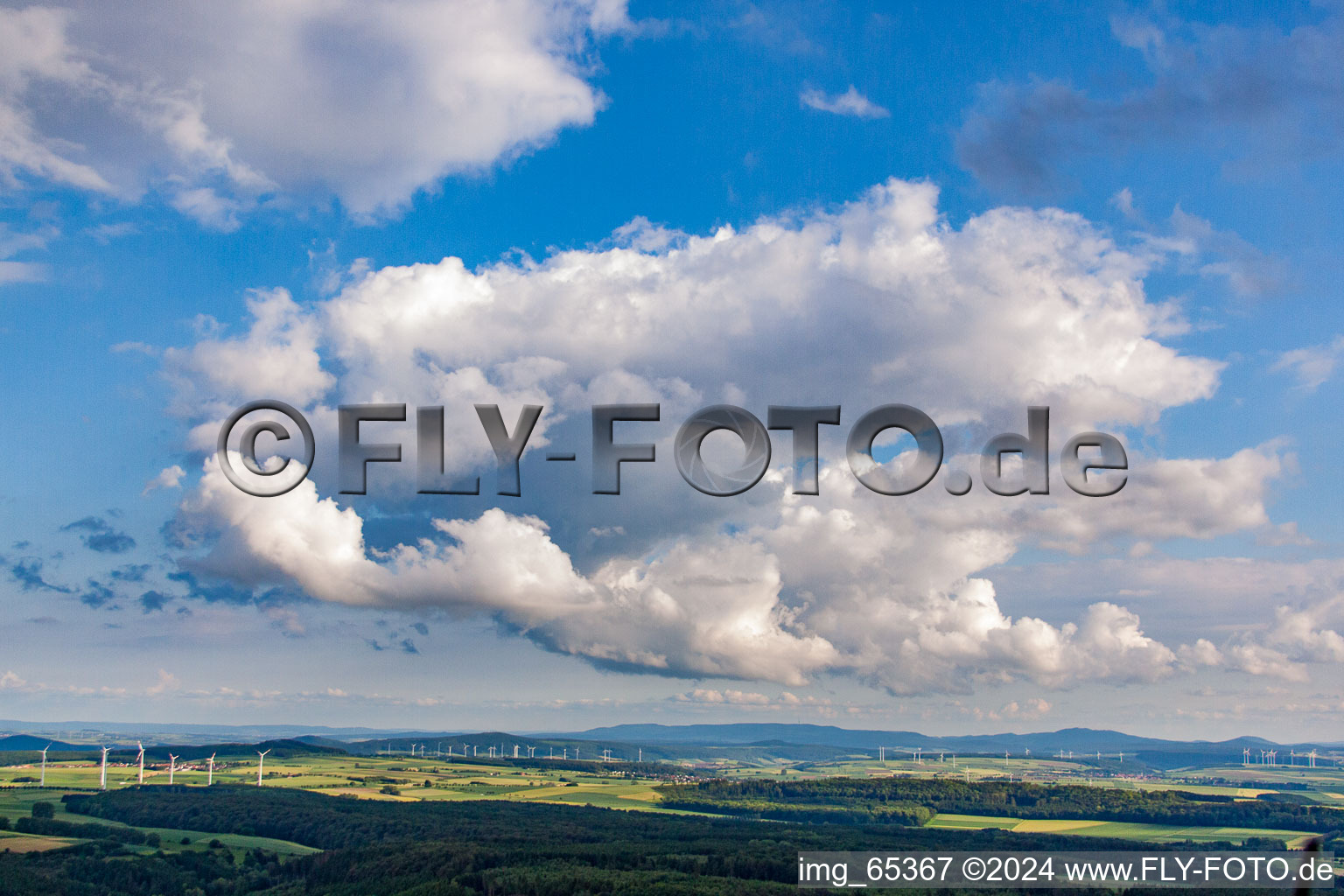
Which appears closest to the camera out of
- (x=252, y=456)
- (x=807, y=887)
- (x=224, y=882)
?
(x=252, y=456)

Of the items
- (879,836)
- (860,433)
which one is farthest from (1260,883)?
(860,433)

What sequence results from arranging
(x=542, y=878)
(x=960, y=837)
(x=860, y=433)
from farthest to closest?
(x=960, y=837)
(x=542, y=878)
(x=860, y=433)

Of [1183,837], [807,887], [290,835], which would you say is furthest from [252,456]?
[1183,837]

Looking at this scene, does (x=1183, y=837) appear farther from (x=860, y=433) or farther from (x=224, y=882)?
(x=860, y=433)

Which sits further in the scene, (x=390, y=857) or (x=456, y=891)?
(x=390, y=857)

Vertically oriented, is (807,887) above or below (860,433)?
below

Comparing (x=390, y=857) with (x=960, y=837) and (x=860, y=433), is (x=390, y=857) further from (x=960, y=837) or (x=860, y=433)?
(x=860, y=433)
